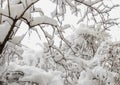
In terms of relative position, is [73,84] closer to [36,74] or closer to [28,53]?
[36,74]

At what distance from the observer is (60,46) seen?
9.28 ft

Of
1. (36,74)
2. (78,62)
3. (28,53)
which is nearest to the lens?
(36,74)

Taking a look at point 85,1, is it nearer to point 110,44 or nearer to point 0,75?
point 0,75

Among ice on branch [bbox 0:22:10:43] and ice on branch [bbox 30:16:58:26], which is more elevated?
ice on branch [bbox 30:16:58:26]

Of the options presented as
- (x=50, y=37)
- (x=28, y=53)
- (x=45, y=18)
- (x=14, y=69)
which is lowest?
(x=28, y=53)

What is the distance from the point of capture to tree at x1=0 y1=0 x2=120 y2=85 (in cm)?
233

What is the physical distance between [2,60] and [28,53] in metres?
4.67

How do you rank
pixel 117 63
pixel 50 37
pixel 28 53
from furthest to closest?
1. pixel 28 53
2. pixel 117 63
3. pixel 50 37

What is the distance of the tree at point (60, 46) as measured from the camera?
7.64 ft

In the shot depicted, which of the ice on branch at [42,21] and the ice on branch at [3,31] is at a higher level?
the ice on branch at [42,21]

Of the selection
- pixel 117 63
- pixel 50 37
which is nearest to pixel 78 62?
pixel 117 63

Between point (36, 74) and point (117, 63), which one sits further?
point (117, 63)

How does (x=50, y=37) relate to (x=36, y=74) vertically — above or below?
above

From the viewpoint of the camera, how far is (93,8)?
3.01m
